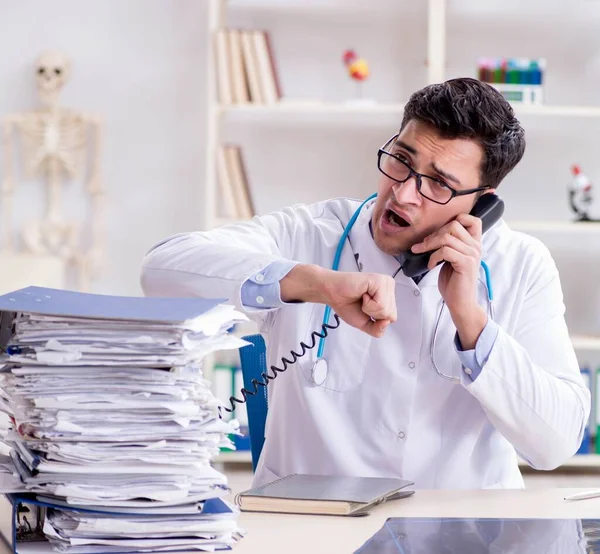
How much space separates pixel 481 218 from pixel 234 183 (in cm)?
210

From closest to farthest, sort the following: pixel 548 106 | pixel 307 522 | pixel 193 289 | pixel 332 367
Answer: pixel 307 522 → pixel 193 289 → pixel 332 367 → pixel 548 106

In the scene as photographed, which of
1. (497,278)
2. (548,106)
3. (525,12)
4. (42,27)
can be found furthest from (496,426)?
(42,27)

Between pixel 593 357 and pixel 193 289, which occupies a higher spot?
pixel 193 289

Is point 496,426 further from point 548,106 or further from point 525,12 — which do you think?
point 525,12

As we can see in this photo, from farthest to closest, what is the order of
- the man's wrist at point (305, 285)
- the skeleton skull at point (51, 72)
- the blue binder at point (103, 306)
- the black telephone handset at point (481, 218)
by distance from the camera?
the skeleton skull at point (51, 72) → the black telephone handset at point (481, 218) → the man's wrist at point (305, 285) → the blue binder at point (103, 306)

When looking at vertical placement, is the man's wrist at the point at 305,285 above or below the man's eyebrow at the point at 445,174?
below

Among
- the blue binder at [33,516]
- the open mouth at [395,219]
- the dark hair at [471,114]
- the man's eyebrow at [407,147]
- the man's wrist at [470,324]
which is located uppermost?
the dark hair at [471,114]

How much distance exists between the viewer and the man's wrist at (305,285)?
1364 millimetres

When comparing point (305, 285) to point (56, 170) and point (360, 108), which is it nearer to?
point (360, 108)

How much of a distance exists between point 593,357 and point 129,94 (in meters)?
2.25

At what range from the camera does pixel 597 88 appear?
406 centimetres

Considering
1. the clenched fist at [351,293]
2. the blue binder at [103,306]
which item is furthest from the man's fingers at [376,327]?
the blue binder at [103,306]

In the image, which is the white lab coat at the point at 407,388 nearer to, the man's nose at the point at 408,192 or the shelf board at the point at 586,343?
the man's nose at the point at 408,192

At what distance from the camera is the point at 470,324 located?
1550mm
